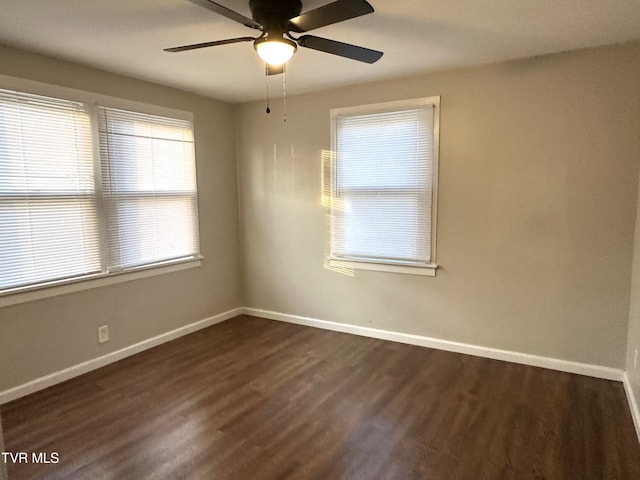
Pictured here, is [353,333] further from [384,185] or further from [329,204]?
[384,185]

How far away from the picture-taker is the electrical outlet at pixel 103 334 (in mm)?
3263

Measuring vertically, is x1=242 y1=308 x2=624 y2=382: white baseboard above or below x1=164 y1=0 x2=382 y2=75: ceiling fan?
below

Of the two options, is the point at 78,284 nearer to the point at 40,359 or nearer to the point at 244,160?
the point at 40,359

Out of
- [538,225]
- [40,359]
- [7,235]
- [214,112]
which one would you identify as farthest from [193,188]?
[538,225]

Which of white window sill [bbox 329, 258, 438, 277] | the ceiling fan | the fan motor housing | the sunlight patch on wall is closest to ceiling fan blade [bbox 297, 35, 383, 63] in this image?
the ceiling fan

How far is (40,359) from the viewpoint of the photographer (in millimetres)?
2898

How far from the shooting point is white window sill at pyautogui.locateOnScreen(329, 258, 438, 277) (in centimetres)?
352

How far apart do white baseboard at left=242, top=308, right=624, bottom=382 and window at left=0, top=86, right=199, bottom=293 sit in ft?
4.48

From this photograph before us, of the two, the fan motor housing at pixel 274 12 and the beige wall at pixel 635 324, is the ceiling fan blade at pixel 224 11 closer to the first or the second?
the fan motor housing at pixel 274 12

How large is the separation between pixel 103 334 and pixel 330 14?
2928 millimetres

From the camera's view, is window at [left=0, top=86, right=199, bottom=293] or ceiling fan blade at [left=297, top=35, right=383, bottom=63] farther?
window at [left=0, top=86, right=199, bottom=293]

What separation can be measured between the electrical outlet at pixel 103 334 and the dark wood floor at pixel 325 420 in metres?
0.23

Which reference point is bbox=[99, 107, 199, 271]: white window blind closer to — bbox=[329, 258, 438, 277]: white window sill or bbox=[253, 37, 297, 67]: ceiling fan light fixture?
bbox=[329, 258, 438, 277]: white window sill

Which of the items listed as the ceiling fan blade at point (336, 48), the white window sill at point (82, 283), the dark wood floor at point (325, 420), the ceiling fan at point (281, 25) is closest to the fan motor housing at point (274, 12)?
the ceiling fan at point (281, 25)
